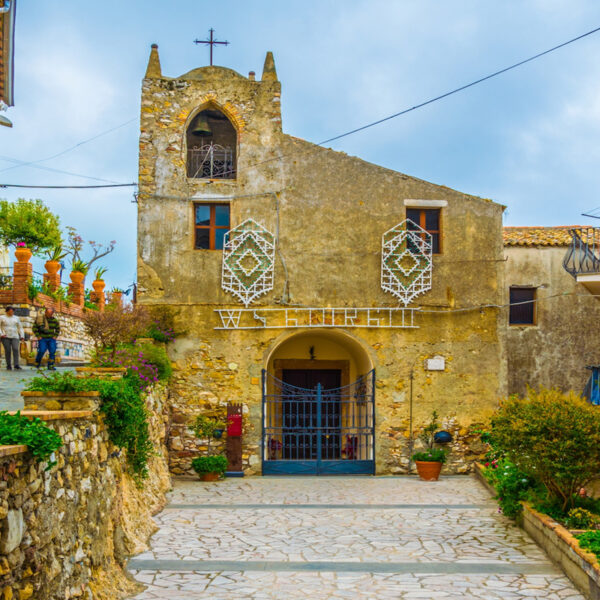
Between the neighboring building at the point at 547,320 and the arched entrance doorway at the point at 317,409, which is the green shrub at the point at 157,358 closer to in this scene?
the arched entrance doorway at the point at 317,409

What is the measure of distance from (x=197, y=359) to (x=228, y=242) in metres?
2.70

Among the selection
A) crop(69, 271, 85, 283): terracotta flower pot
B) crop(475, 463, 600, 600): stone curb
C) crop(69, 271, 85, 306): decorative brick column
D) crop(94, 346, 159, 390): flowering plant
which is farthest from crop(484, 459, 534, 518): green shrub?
crop(69, 271, 85, 283): terracotta flower pot

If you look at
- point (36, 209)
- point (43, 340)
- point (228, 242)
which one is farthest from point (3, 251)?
point (228, 242)

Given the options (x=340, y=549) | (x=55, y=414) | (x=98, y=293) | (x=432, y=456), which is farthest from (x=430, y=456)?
(x=98, y=293)

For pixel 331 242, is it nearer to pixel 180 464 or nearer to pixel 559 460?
pixel 180 464

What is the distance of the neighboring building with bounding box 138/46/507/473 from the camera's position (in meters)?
14.8

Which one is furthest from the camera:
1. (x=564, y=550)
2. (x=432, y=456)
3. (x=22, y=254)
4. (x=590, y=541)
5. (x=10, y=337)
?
(x=22, y=254)

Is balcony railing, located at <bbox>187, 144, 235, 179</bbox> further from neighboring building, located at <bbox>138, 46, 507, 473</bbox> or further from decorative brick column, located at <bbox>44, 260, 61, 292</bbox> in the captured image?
decorative brick column, located at <bbox>44, 260, 61, 292</bbox>

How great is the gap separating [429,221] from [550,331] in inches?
291

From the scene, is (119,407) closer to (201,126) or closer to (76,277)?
(201,126)

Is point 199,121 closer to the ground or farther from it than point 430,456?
farther from it

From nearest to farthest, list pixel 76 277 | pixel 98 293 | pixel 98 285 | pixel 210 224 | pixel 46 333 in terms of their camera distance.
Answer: pixel 210 224
pixel 46 333
pixel 76 277
pixel 98 293
pixel 98 285

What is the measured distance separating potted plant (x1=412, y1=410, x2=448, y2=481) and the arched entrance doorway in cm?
111

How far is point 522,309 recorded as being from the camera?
68.5ft
